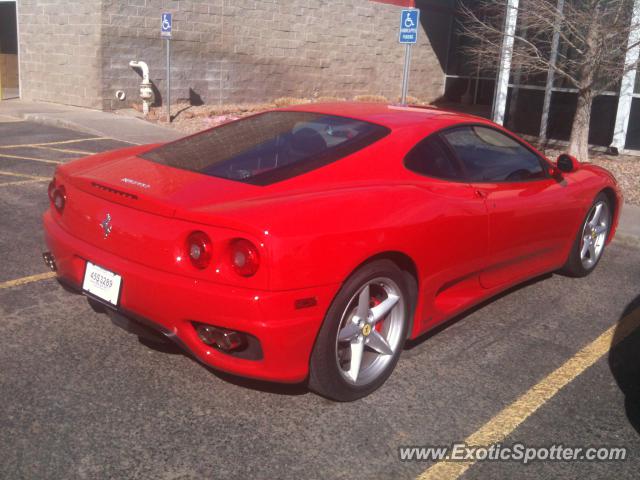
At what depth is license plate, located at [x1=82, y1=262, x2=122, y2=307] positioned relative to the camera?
3178 mm

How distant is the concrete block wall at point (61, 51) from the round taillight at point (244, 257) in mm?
13130

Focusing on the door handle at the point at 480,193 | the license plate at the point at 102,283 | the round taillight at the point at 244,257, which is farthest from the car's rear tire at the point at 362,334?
the license plate at the point at 102,283

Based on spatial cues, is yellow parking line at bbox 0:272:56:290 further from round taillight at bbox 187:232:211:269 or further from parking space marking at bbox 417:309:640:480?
parking space marking at bbox 417:309:640:480

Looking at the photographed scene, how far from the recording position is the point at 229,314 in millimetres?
2859

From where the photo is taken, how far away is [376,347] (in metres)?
3.45

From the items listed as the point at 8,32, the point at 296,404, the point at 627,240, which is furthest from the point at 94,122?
the point at 296,404

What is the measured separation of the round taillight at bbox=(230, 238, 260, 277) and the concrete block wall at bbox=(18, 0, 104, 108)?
43.1ft

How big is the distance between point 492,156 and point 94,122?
1067cm

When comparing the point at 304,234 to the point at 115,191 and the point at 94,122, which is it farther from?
the point at 94,122

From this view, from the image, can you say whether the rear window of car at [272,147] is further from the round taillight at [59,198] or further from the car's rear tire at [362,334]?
the car's rear tire at [362,334]

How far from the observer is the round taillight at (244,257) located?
9.34ft

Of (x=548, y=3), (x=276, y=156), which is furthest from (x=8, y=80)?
(x=276, y=156)

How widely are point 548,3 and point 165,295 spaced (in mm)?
9586

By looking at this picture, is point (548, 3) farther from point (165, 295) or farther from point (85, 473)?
point (85, 473)
